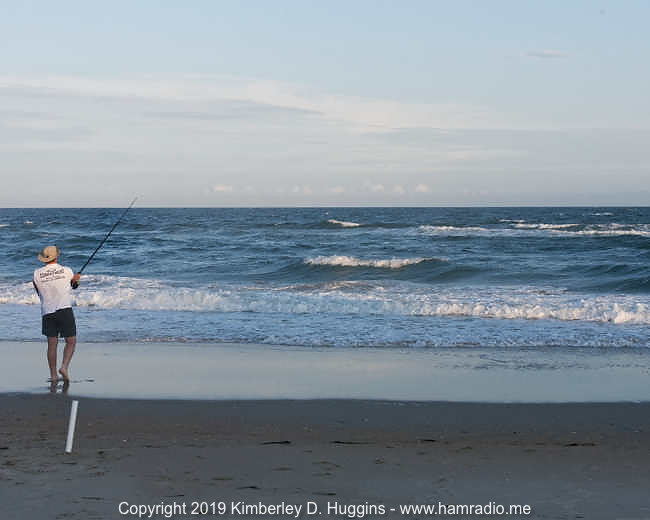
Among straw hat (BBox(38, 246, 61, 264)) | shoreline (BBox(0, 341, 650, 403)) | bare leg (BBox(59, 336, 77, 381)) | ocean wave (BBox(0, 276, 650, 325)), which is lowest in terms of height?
shoreline (BBox(0, 341, 650, 403))

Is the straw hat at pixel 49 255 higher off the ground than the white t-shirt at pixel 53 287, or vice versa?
the straw hat at pixel 49 255

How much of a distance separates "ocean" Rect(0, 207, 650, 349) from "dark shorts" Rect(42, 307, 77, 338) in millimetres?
2532

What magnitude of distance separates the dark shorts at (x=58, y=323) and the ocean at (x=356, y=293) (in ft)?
8.31

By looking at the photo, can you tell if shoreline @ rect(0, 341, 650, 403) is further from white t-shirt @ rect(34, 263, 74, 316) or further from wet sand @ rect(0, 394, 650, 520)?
white t-shirt @ rect(34, 263, 74, 316)

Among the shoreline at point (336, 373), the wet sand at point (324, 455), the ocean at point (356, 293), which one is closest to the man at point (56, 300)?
the shoreline at point (336, 373)

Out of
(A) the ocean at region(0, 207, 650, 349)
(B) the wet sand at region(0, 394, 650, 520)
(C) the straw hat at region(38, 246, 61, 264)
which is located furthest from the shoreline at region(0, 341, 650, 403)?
(C) the straw hat at region(38, 246, 61, 264)

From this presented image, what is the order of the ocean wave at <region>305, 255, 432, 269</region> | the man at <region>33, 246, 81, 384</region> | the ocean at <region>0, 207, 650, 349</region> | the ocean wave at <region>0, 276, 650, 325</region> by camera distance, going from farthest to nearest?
the ocean wave at <region>305, 255, 432, 269</region> → the ocean wave at <region>0, 276, 650, 325</region> → the ocean at <region>0, 207, 650, 349</region> → the man at <region>33, 246, 81, 384</region>

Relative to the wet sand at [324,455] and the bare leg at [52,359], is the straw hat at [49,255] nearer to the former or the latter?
the bare leg at [52,359]

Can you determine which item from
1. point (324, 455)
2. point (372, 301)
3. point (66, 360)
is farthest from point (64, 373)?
point (372, 301)

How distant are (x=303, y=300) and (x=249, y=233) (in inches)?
1036

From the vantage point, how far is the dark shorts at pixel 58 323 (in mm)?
7344

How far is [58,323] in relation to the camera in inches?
289

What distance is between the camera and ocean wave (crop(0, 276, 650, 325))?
40.4 ft

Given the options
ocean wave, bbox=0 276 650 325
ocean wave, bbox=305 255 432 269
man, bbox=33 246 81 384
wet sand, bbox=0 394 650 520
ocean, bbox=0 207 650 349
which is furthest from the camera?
ocean wave, bbox=305 255 432 269
